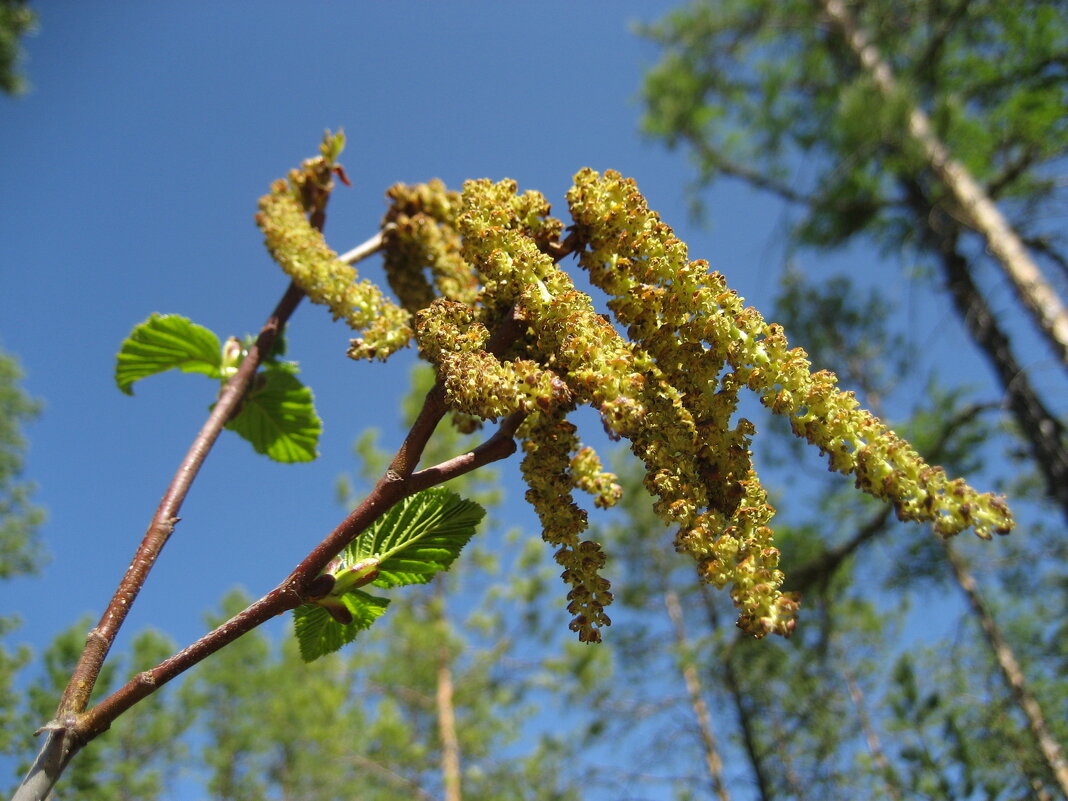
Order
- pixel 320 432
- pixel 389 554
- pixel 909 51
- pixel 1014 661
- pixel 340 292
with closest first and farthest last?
pixel 389 554
pixel 340 292
pixel 320 432
pixel 1014 661
pixel 909 51

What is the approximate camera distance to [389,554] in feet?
3.54

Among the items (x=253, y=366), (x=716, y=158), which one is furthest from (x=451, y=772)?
(x=253, y=366)

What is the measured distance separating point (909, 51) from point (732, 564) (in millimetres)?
8701

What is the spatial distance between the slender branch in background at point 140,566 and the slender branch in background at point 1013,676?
350cm

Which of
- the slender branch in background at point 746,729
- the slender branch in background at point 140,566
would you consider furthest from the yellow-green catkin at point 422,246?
the slender branch in background at point 746,729

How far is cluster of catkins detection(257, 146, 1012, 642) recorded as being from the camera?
0.82m

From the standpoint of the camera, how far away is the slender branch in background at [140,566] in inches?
32.0

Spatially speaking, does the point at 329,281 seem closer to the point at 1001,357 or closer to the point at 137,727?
the point at 1001,357

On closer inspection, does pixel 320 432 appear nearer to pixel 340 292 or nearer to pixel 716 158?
pixel 340 292

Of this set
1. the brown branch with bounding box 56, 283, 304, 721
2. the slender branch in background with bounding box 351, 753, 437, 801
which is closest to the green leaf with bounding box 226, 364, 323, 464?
the brown branch with bounding box 56, 283, 304, 721

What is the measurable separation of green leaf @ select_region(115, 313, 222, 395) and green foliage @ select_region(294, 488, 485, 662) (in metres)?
0.68

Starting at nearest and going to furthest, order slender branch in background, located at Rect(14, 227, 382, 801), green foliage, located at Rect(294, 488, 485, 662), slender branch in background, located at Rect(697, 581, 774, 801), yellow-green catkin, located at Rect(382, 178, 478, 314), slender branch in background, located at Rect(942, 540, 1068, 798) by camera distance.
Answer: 1. slender branch in background, located at Rect(14, 227, 382, 801)
2. green foliage, located at Rect(294, 488, 485, 662)
3. yellow-green catkin, located at Rect(382, 178, 478, 314)
4. slender branch in background, located at Rect(942, 540, 1068, 798)
5. slender branch in background, located at Rect(697, 581, 774, 801)

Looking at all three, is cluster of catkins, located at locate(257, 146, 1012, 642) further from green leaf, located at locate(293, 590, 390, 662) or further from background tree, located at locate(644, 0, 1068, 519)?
background tree, located at locate(644, 0, 1068, 519)

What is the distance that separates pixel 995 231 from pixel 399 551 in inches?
263
